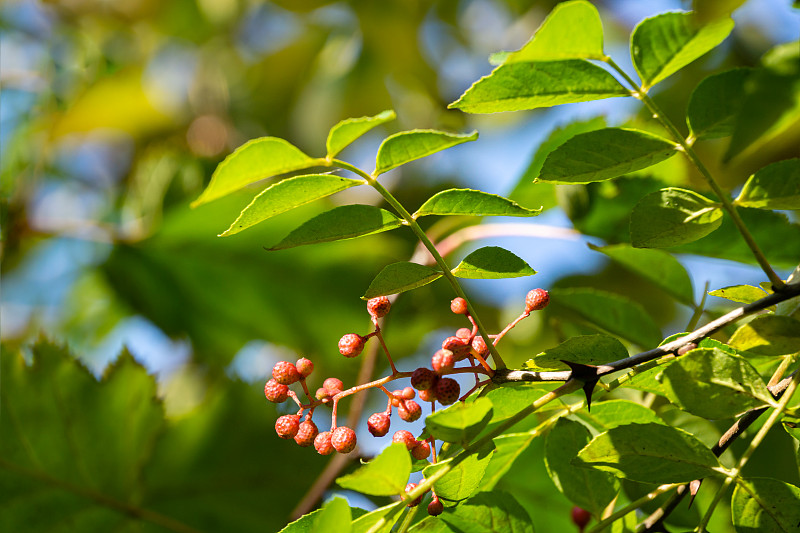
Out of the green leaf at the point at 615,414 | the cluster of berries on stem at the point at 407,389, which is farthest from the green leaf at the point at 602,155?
the green leaf at the point at 615,414

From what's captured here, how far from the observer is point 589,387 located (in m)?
0.56

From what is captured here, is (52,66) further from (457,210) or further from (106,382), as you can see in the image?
(457,210)

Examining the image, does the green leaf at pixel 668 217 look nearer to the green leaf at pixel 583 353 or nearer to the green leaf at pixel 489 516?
the green leaf at pixel 583 353

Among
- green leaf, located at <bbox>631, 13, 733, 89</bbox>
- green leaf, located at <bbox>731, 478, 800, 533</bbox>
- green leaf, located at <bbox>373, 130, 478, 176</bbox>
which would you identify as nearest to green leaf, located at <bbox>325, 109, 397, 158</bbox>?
green leaf, located at <bbox>373, 130, 478, 176</bbox>

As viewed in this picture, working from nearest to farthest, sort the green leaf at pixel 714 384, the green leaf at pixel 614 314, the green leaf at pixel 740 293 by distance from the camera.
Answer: the green leaf at pixel 714 384, the green leaf at pixel 740 293, the green leaf at pixel 614 314

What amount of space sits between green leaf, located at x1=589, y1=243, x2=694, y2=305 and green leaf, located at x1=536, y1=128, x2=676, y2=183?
0.31 metres

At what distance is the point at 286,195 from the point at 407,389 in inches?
8.2

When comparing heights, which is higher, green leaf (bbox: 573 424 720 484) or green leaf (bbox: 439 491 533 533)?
green leaf (bbox: 573 424 720 484)

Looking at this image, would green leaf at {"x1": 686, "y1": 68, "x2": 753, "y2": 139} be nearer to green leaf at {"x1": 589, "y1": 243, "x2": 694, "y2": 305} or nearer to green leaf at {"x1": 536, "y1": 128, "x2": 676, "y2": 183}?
green leaf at {"x1": 536, "y1": 128, "x2": 676, "y2": 183}

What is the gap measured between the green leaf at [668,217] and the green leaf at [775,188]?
0.03m

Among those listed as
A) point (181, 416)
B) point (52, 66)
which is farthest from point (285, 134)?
point (181, 416)

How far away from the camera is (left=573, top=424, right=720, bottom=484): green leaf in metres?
0.58

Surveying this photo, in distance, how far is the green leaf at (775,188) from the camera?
0.60 m

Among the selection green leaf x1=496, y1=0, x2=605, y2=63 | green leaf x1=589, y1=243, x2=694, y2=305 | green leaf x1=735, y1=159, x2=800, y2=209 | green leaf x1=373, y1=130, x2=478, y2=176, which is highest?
green leaf x1=496, y1=0, x2=605, y2=63
